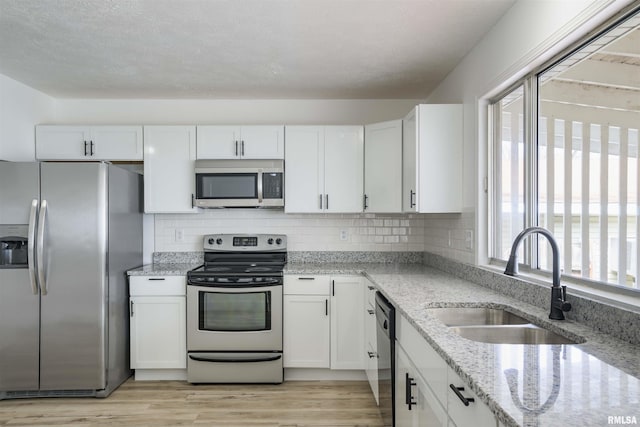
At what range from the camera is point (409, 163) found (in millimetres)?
3086

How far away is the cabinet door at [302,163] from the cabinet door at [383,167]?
16.0 inches

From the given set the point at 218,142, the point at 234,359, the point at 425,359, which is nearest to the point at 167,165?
the point at 218,142

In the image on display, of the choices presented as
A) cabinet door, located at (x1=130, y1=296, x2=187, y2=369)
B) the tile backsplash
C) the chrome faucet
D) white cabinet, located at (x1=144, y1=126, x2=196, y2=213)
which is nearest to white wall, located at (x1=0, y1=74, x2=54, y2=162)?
white cabinet, located at (x1=144, y1=126, x2=196, y2=213)

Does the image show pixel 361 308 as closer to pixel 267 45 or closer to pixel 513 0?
pixel 267 45

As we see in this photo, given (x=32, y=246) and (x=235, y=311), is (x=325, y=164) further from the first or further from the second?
(x=32, y=246)

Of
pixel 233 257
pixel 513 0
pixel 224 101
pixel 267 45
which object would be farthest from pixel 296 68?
pixel 233 257

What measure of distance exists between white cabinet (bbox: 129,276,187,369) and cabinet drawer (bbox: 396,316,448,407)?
203 centimetres

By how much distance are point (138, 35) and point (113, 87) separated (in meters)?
1.20

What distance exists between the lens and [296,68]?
308 cm

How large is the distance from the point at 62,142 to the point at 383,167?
9.27 feet

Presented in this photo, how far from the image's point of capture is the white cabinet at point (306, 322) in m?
3.35

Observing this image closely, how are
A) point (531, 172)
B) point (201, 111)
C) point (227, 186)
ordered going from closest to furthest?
point (531, 172)
point (227, 186)
point (201, 111)

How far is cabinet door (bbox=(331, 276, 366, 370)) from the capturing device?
3.35 m

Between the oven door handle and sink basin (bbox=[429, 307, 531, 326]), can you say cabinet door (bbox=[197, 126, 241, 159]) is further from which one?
sink basin (bbox=[429, 307, 531, 326])
